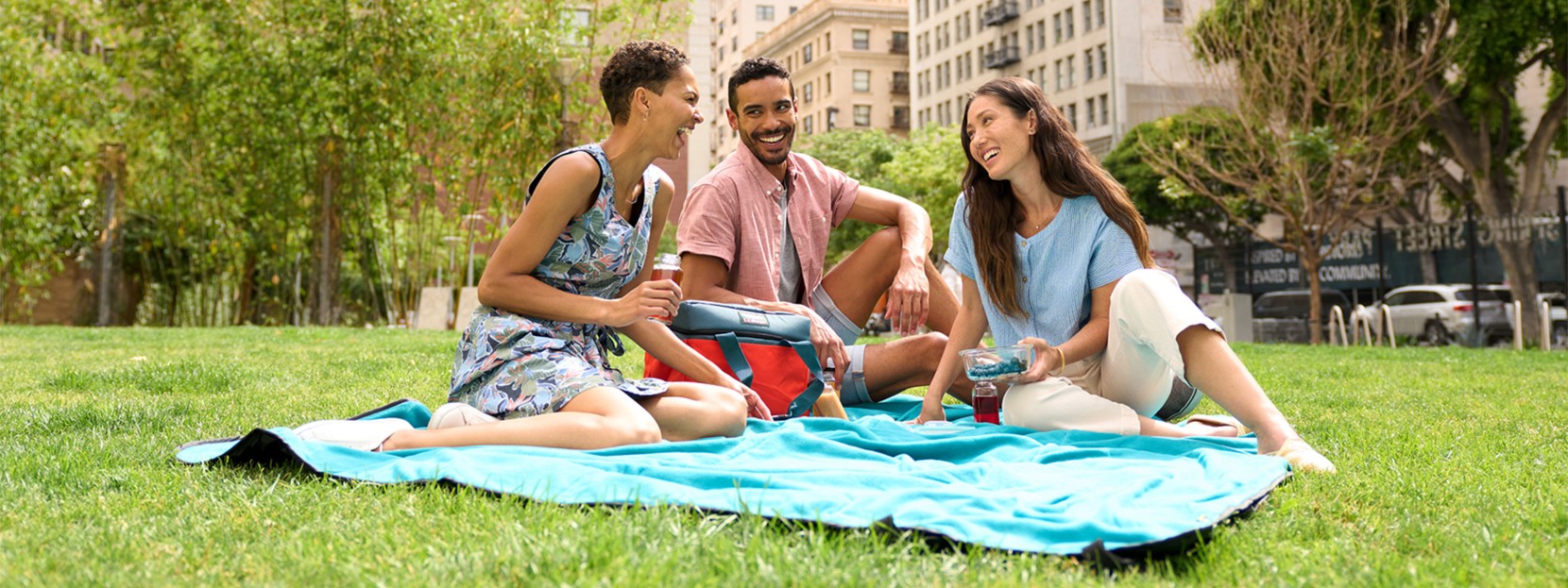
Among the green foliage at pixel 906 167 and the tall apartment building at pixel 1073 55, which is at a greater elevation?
the tall apartment building at pixel 1073 55

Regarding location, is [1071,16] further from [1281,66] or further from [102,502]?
Result: [102,502]

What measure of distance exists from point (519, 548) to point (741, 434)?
170 cm

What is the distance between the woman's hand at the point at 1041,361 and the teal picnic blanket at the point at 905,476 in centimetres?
17

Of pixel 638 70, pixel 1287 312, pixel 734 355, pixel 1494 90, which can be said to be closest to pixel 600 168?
pixel 638 70

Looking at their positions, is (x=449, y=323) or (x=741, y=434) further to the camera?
(x=449, y=323)

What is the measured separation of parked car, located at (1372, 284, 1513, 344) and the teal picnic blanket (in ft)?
58.2

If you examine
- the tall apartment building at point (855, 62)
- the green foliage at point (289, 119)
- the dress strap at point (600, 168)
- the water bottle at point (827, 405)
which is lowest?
the water bottle at point (827, 405)

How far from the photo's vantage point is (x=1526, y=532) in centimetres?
244

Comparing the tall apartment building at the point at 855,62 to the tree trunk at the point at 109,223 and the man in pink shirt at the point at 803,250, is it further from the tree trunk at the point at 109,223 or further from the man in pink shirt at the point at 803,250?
the man in pink shirt at the point at 803,250

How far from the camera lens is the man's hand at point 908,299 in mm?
4504

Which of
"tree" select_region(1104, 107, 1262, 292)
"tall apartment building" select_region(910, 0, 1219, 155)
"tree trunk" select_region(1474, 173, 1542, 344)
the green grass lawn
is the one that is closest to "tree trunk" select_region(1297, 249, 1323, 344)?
"tree trunk" select_region(1474, 173, 1542, 344)

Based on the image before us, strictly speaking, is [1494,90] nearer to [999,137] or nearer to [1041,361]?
[999,137]

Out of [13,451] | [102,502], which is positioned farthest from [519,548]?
[13,451]

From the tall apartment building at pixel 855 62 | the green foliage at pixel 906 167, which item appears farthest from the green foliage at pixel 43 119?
the tall apartment building at pixel 855 62
